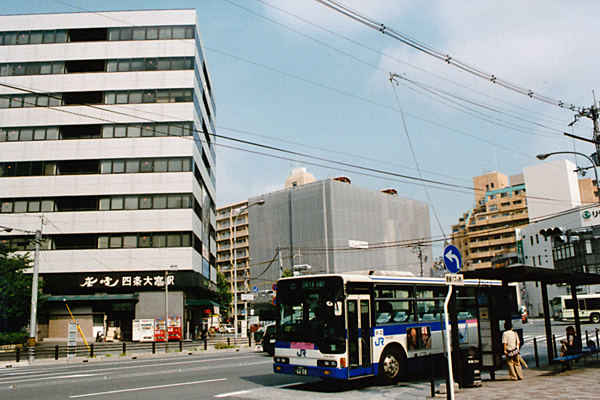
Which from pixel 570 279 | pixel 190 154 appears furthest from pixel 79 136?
pixel 570 279

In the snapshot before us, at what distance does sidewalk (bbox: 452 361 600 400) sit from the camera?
10.5m

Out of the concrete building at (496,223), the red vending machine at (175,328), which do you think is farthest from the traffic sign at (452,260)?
the concrete building at (496,223)

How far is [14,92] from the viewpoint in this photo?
4756cm

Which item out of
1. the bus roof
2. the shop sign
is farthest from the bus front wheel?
the shop sign

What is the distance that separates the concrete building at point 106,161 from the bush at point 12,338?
575cm

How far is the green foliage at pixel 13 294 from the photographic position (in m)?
38.1

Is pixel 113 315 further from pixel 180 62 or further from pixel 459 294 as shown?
pixel 459 294

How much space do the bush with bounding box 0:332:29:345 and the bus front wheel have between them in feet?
108

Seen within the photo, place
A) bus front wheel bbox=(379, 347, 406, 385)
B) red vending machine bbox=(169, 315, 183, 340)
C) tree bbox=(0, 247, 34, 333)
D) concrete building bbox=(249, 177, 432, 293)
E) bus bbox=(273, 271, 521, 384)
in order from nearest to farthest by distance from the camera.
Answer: bus bbox=(273, 271, 521, 384)
bus front wheel bbox=(379, 347, 406, 385)
tree bbox=(0, 247, 34, 333)
red vending machine bbox=(169, 315, 183, 340)
concrete building bbox=(249, 177, 432, 293)

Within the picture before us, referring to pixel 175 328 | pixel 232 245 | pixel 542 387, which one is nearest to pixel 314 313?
pixel 542 387

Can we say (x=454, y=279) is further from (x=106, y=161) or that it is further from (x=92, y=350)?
(x=106, y=161)

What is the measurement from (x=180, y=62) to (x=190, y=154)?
9199 mm

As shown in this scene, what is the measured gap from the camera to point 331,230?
70188 millimetres

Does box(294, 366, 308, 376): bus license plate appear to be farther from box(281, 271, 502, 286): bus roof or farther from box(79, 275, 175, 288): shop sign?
box(79, 275, 175, 288): shop sign
